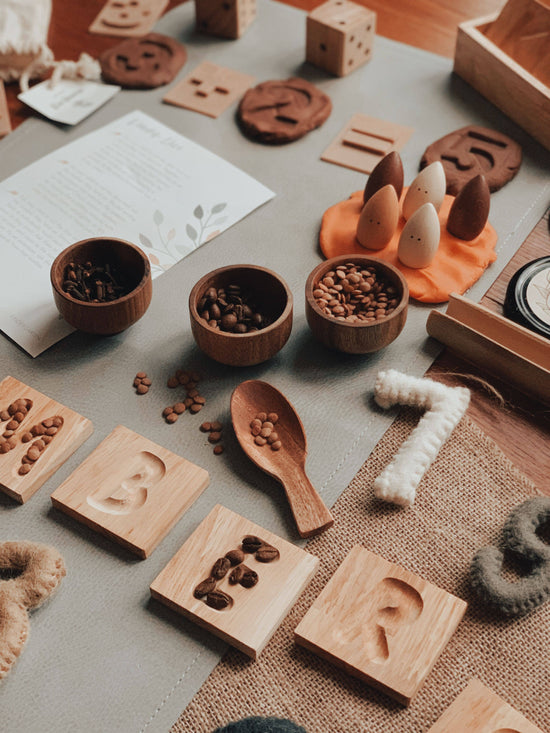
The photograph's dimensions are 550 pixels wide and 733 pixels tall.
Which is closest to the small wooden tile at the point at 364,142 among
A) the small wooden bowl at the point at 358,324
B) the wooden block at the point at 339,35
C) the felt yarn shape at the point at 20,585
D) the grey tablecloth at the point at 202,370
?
the grey tablecloth at the point at 202,370

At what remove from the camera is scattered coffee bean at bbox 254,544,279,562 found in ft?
2.47

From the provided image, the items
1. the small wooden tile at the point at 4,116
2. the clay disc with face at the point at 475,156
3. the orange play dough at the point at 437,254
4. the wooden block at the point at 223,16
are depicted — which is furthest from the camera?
the wooden block at the point at 223,16

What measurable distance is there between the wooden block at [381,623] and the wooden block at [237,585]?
3cm

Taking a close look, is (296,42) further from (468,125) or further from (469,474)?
(469,474)

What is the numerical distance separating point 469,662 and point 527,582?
10cm

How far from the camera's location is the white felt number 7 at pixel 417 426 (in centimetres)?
82

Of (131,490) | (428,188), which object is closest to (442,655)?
(131,490)

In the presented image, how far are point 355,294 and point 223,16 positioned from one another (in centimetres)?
79

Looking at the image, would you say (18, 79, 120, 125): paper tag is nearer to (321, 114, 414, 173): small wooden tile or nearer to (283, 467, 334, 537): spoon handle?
(321, 114, 414, 173): small wooden tile

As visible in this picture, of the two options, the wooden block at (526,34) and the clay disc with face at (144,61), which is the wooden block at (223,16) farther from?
the wooden block at (526,34)

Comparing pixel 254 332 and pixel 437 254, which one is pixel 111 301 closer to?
pixel 254 332

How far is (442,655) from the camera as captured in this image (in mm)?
726

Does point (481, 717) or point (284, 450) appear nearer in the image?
point (481, 717)

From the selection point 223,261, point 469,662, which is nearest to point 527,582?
point 469,662
